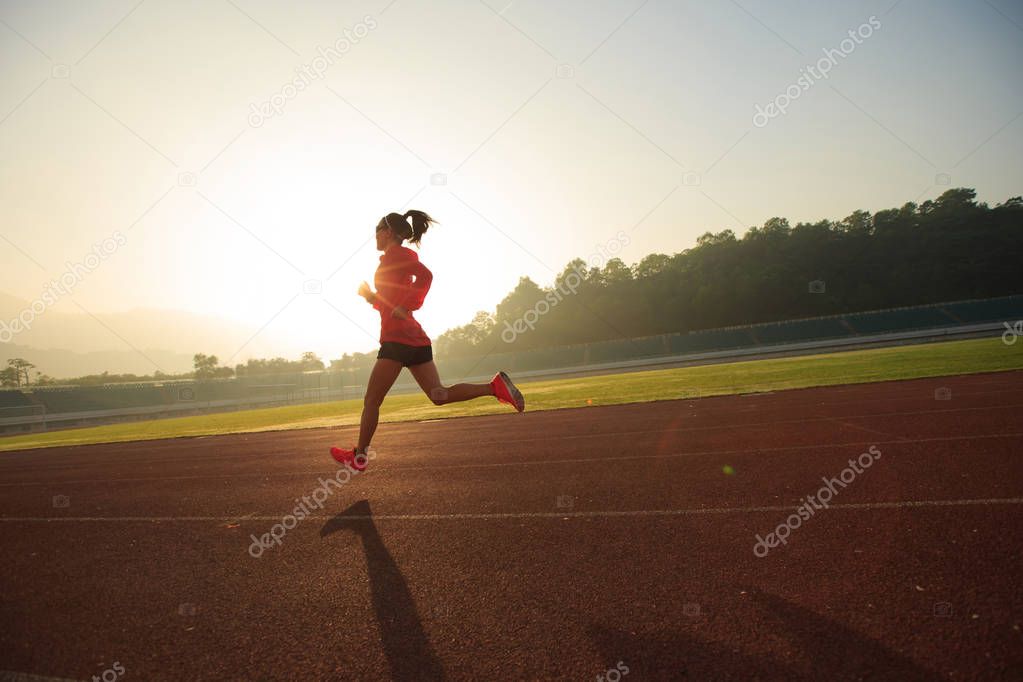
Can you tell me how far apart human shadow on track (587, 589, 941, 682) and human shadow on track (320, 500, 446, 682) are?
2.50 ft

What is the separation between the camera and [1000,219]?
2938 inches

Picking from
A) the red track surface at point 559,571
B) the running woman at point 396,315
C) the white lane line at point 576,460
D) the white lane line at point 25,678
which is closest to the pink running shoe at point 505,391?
the running woman at point 396,315

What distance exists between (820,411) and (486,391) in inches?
280

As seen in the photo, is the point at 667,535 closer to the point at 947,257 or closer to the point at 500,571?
the point at 500,571

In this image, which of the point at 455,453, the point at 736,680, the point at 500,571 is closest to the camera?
the point at 736,680

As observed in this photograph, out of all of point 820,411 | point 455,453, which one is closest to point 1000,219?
point 820,411

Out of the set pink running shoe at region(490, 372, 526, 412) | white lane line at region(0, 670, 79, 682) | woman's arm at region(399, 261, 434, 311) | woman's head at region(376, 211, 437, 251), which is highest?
woman's head at region(376, 211, 437, 251)

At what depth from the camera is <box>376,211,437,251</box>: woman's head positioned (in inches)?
233

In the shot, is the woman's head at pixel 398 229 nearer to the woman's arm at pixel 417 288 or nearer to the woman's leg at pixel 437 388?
the woman's arm at pixel 417 288

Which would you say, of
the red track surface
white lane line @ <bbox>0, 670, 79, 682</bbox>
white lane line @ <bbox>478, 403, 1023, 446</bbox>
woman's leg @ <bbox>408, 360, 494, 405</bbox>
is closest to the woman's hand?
woman's leg @ <bbox>408, 360, 494, 405</bbox>

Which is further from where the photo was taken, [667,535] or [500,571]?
[667,535]

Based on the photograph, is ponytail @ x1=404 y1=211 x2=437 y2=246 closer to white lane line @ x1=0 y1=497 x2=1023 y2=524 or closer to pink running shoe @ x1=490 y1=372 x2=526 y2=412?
pink running shoe @ x1=490 y1=372 x2=526 y2=412

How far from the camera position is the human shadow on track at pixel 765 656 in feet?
7.01

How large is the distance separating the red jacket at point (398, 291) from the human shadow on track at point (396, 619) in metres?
1.95
